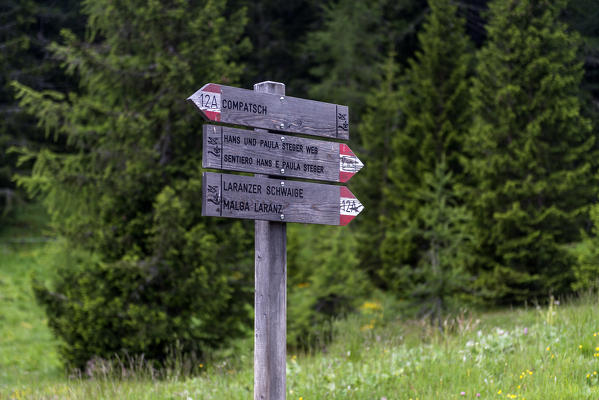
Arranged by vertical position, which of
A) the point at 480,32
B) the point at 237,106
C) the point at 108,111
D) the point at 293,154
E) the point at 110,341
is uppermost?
the point at 480,32

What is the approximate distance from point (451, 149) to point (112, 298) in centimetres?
1314

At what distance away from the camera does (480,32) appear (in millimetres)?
23812

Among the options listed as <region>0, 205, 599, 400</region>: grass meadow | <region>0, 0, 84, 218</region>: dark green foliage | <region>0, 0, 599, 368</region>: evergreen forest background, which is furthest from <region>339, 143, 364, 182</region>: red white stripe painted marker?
<region>0, 0, 84, 218</region>: dark green foliage

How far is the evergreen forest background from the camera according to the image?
1009 centimetres

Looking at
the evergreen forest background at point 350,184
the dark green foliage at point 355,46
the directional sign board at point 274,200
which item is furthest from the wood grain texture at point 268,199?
the dark green foliage at point 355,46

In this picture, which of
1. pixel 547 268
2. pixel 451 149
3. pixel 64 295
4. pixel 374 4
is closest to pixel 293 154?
pixel 64 295

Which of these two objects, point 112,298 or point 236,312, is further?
point 236,312

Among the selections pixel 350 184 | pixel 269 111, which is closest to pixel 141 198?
pixel 269 111

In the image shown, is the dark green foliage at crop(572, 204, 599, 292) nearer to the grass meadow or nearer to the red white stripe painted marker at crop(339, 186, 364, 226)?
the grass meadow

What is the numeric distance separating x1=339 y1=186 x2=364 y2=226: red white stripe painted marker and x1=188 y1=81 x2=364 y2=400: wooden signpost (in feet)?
Result: 0.18

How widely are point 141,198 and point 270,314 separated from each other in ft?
23.0

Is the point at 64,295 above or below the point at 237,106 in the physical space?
below

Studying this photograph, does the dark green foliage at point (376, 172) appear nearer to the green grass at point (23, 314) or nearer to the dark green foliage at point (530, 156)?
the dark green foliage at point (530, 156)

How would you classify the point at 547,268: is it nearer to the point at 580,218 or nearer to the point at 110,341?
the point at 580,218
